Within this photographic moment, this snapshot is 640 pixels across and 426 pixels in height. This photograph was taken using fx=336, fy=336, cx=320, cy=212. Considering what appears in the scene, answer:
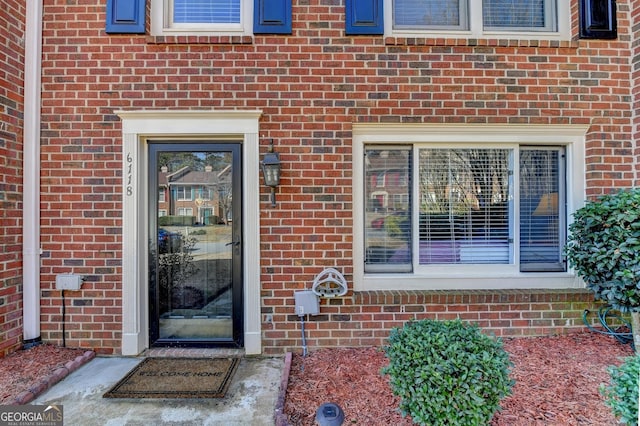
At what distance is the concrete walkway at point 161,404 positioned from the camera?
228 cm

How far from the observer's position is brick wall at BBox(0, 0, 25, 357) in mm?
2979

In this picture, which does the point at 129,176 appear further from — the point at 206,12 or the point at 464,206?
the point at 464,206

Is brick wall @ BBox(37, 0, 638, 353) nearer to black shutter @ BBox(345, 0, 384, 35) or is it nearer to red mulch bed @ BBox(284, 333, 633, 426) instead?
black shutter @ BBox(345, 0, 384, 35)

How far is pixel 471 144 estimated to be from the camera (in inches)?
136

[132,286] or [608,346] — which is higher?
[132,286]

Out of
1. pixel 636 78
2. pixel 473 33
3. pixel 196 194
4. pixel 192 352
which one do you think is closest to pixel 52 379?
pixel 192 352

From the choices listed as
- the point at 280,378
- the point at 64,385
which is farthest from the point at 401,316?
the point at 64,385

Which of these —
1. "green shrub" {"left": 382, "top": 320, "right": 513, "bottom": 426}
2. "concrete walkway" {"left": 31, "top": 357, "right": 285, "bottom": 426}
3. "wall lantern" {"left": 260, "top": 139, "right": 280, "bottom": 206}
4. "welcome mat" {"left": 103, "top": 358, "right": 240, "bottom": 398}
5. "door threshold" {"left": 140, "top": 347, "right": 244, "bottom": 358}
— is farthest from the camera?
"door threshold" {"left": 140, "top": 347, "right": 244, "bottom": 358}

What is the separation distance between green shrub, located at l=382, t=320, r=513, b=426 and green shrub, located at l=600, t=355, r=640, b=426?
572 mm

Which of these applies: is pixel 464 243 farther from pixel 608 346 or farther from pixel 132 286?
pixel 132 286

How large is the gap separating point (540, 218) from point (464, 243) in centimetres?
85

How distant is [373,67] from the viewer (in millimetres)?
3316

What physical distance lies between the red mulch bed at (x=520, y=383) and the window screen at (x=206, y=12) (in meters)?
3.43

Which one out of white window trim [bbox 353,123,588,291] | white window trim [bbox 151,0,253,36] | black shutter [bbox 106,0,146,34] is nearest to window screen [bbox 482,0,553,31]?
white window trim [bbox 353,123,588,291]
